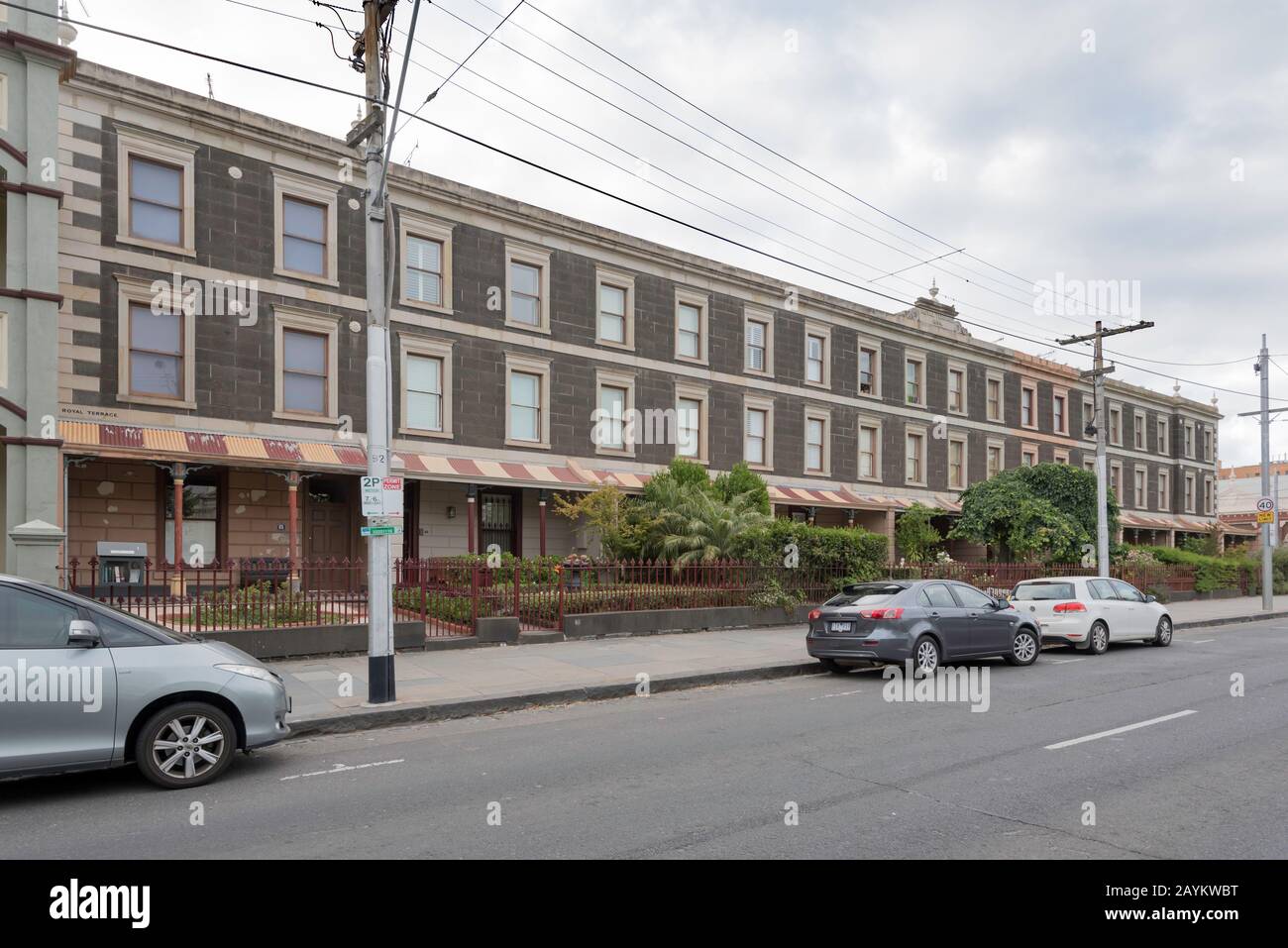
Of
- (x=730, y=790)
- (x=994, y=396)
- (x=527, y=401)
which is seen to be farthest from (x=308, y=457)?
(x=994, y=396)

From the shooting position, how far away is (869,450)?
35.2m

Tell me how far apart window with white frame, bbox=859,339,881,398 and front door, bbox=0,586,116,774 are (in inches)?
1225

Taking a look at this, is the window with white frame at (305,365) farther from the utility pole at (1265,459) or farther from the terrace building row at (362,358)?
the utility pole at (1265,459)

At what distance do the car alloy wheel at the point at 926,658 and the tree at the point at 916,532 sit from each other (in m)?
19.1

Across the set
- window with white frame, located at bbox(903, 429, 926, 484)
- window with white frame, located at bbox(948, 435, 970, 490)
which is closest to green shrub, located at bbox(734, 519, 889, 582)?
window with white frame, located at bbox(903, 429, 926, 484)

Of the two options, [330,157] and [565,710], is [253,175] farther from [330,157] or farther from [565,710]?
[565,710]

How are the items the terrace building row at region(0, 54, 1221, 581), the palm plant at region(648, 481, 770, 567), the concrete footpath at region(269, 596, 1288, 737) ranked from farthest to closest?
the palm plant at region(648, 481, 770, 567)
the terrace building row at region(0, 54, 1221, 581)
the concrete footpath at region(269, 596, 1288, 737)

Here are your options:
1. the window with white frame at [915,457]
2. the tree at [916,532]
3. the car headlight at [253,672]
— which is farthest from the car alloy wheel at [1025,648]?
the window with white frame at [915,457]

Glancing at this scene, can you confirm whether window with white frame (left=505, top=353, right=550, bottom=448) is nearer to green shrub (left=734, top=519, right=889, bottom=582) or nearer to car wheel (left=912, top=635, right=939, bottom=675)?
green shrub (left=734, top=519, right=889, bottom=582)

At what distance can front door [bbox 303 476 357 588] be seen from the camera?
2252 cm

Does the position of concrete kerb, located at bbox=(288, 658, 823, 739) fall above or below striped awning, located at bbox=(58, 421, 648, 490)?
below

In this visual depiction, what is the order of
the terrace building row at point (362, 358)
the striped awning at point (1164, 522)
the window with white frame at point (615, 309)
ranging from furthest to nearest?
1. the striped awning at point (1164, 522)
2. the window with white frame at point (615, 309)
3. the terrace building row at point (362, 358)

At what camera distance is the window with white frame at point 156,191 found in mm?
19219
